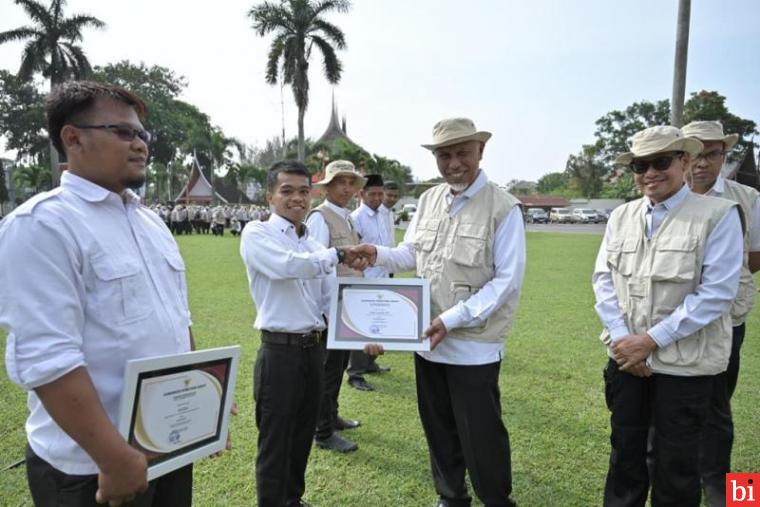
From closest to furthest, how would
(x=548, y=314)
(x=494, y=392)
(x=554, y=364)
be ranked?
(x=494, y=392)
(x=554, y=364)
(x=548, y=314)

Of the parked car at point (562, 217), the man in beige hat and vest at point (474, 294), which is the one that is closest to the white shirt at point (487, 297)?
the man in beige hat and vest at point (474, 294)

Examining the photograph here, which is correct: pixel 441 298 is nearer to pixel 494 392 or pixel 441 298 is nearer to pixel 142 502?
pixel 494 392

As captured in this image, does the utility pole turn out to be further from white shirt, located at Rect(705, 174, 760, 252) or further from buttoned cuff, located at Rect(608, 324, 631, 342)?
buttoned cuff, located at Rect(608, 324, 631, 342)

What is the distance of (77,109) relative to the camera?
5.40 ft

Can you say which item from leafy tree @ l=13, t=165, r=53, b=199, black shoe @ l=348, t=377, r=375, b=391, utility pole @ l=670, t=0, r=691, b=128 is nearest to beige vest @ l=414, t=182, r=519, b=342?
black shoe @ l=348, t=377, r=375, b=391

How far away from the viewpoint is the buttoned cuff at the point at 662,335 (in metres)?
2.54

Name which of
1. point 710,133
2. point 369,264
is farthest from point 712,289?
point 369,264

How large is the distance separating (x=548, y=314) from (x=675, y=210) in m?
5.84

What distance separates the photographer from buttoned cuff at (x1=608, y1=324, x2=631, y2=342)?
2.74 m

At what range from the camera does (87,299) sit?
1560 mm

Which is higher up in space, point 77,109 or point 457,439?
point 77,109

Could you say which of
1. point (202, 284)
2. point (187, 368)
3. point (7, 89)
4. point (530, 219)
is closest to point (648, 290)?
point (187, 368)

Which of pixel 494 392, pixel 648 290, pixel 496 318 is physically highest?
pixel 648 290

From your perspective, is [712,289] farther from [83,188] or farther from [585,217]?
[585,217]
